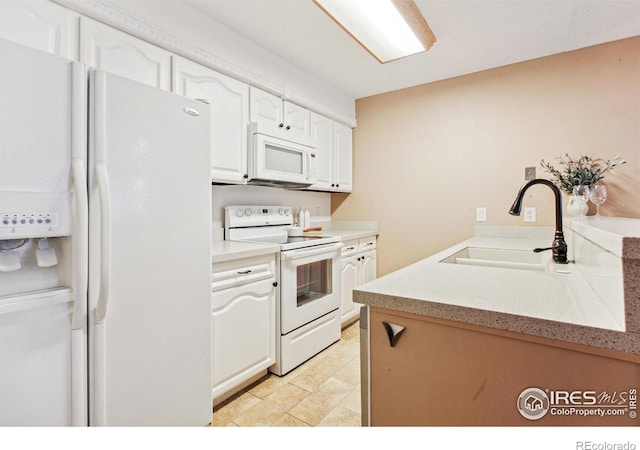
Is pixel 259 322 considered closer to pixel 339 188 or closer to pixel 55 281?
pixel 55 281

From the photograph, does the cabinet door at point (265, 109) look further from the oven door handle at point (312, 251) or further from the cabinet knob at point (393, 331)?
the cabinet knob at point (393, 331)

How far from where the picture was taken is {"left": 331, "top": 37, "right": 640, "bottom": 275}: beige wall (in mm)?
2230

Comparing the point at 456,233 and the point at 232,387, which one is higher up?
the point at 456,233

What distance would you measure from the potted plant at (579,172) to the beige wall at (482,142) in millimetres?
56

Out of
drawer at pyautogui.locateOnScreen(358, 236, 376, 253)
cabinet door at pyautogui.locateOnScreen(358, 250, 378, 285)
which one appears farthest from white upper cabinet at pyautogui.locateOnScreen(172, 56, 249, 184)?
cabinet door at pyautogui.locateOnScreen(358, 250, 378, 285)

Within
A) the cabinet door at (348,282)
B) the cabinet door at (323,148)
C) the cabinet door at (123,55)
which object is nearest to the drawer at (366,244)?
the cabinet door at (348,282)

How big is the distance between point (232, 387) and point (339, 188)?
2.06 metres

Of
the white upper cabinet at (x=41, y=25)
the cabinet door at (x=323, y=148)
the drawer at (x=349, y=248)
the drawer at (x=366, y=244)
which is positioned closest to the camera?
the white upper cabinet at (x=41, y=25)

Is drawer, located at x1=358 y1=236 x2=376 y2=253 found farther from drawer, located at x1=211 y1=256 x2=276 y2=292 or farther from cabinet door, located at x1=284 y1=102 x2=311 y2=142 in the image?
drawer, located at x1=211 y1=256 x2=276 y2=292

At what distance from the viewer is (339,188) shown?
3.22m

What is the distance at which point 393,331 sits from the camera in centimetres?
83

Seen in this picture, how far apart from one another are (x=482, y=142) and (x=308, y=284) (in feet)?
6.29

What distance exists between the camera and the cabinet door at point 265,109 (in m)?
2.26

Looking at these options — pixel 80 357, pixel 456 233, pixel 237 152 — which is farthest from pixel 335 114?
pixel 80 357
